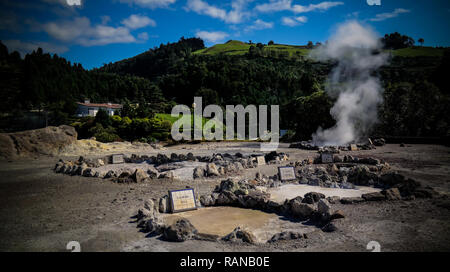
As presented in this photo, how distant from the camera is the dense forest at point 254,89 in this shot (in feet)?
82.2

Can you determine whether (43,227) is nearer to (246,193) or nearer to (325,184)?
(246,193)

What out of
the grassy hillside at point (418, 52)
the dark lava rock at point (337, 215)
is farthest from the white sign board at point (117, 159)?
the grassy hillside at point (418, 52)

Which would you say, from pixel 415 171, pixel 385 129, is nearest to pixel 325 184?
pixel 415 171

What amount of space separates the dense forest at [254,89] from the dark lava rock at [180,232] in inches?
791

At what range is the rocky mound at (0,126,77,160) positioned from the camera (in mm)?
17609

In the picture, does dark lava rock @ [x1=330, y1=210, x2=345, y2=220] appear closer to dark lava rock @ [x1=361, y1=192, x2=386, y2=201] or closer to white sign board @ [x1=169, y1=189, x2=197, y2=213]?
dark lava rock @ [x1=361, y1=192, x2=386, y2=201]

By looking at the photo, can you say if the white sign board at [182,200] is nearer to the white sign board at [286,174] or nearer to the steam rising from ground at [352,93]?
the white sign board at [286,174]

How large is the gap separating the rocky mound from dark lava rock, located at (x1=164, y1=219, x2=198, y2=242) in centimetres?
1768

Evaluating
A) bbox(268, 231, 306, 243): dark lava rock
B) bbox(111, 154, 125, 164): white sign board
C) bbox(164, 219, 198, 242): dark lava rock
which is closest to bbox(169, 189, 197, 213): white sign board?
bbox(164, 219, 198, 242): dark lava rock

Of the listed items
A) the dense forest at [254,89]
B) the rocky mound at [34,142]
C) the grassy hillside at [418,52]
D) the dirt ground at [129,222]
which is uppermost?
the grassy hillside at [418,52]

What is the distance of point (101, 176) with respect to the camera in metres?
11.6

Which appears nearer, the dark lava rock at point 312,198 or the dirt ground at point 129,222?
the dirt ground at point 129,222

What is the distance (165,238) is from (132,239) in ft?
2.04

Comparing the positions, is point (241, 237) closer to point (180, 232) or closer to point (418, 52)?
point (180, 232)
